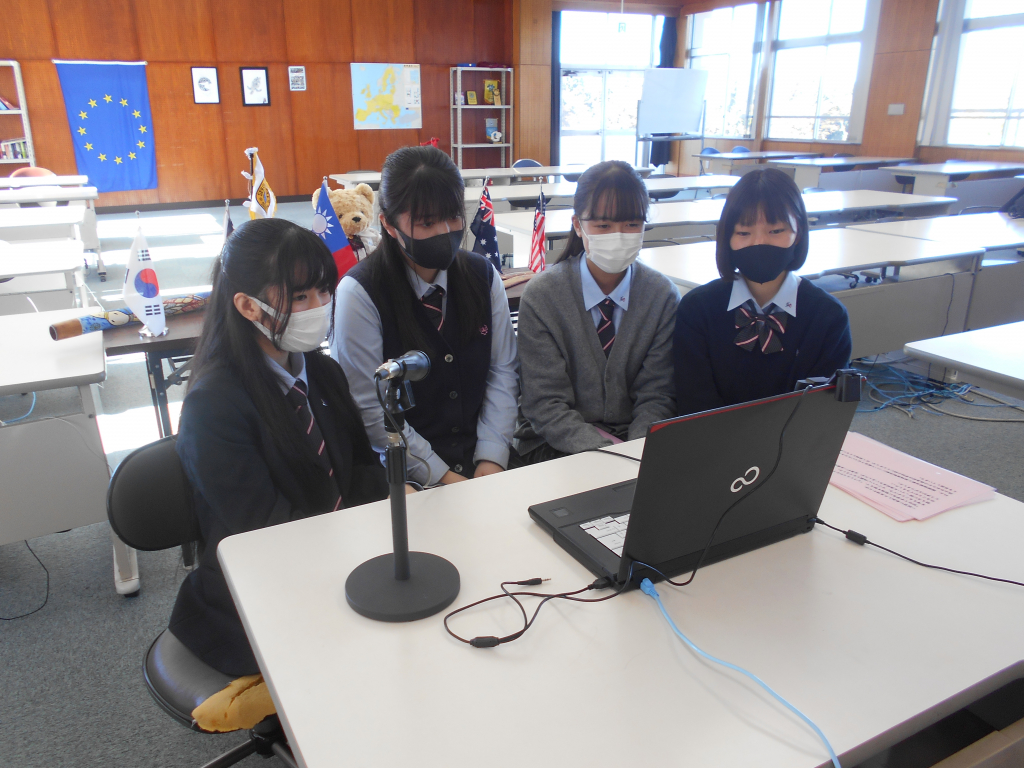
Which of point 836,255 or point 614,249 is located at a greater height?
point 614,249

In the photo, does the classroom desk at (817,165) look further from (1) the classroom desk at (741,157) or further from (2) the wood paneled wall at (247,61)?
(2) the wood paneled wall at (247,61)

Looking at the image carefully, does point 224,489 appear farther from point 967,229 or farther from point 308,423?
point 967,229

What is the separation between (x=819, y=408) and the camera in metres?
0.94

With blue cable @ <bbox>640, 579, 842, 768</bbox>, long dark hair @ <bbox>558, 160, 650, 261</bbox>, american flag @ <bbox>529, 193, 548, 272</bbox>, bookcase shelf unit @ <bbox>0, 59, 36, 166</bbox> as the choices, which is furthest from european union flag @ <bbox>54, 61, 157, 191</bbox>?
blue cable @ <bbox>640, 579, 842, 768</bbox>

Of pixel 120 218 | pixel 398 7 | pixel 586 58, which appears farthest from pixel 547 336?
pixel 586 58

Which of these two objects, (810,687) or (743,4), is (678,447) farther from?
(743,4)

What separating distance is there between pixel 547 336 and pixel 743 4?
10.8 metres

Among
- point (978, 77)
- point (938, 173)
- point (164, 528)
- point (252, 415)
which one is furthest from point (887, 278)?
point (978, 77)

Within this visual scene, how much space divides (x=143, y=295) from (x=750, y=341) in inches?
74.3

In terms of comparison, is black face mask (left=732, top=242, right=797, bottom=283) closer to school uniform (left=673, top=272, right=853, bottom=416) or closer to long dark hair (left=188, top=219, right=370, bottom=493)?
Answer: school uniform (left=673, top=272, right=853, bottom=416)

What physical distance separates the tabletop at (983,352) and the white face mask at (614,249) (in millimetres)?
874

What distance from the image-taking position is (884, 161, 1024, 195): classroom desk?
20.0 ft

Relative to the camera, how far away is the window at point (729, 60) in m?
10.4

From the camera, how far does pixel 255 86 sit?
30.2ft
